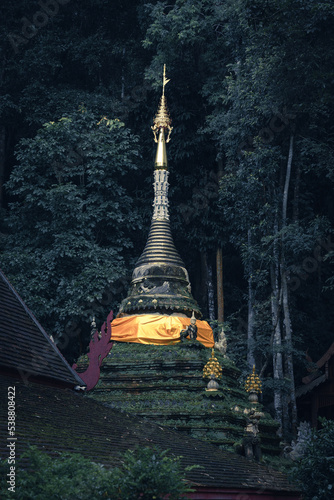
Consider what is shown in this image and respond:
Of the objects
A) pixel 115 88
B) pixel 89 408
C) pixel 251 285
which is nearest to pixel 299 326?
pixel 251 285

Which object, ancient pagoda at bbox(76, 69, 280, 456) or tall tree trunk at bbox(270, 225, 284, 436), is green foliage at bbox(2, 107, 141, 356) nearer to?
ancient pagoda at bbox(76, 69, 280, 456)

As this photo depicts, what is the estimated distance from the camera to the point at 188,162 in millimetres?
27422

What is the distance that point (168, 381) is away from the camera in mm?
17453

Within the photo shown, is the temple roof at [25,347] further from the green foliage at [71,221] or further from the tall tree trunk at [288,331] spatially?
the green foliage at [71,221]

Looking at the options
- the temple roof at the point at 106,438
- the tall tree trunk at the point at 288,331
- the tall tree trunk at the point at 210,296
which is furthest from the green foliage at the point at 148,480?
the tall tree trunk at the point at 210,296

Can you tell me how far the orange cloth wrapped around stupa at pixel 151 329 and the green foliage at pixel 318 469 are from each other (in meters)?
9.23

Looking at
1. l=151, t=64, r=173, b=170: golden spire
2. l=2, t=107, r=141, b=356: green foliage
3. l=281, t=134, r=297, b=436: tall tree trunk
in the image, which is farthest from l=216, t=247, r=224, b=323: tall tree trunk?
l=151, t=64, r=173, b=170: golden spire

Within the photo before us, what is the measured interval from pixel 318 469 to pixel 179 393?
7297 millimetres

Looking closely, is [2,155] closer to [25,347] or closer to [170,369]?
[170,369]

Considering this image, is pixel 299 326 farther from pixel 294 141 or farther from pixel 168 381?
pixel 168 381

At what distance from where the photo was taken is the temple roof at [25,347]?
9.48 metres

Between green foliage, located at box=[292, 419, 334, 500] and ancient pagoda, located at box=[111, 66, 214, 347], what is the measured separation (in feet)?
28.3

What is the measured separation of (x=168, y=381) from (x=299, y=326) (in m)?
9.13

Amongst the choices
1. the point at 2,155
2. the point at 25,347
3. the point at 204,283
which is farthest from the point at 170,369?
the point at 2,155
